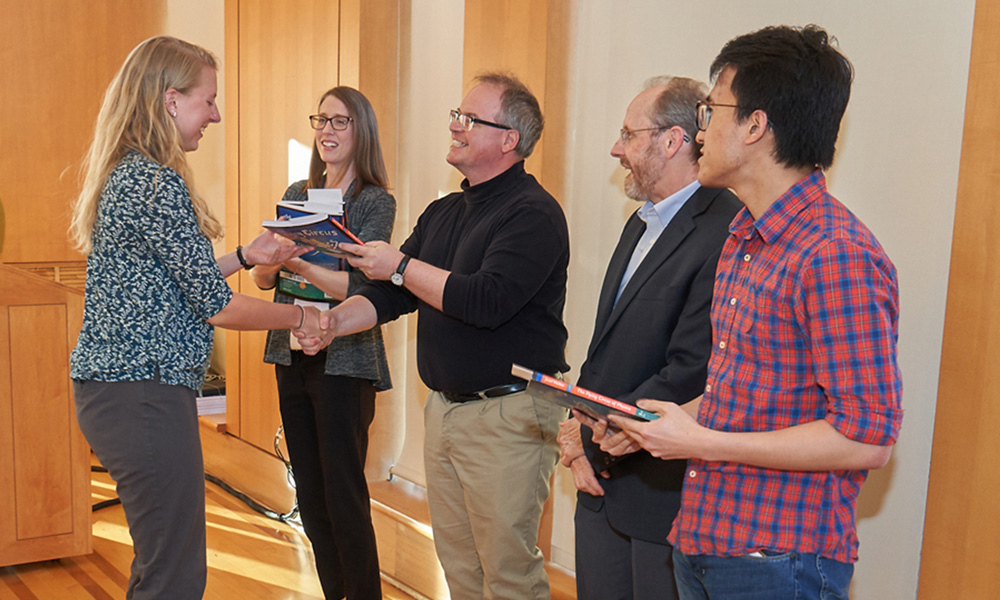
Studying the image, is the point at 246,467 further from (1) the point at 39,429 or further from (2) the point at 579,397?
(2) the point at 579,397

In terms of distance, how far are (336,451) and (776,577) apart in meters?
1.79

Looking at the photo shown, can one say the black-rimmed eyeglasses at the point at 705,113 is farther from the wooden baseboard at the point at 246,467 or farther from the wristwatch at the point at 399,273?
the wooden baseboard at the point at 246,467

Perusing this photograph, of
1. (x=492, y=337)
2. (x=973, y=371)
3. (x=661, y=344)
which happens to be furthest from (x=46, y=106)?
(x=973, y=371)

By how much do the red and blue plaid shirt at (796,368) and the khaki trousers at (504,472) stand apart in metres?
0.87

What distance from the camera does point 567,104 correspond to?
120 inches

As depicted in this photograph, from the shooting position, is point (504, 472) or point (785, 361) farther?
point (504, 472)

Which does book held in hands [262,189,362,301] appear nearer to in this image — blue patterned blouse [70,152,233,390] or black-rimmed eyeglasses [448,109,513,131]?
blue patterned blouse [70,152,233,390]

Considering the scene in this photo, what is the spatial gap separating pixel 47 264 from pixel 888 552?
18.0 feet

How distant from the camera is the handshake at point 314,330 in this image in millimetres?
2436

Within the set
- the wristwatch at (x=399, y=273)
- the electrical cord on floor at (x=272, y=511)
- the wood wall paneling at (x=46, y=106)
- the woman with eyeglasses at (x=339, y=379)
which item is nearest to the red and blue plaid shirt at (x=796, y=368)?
the wristwatch at (x=399, y=273)

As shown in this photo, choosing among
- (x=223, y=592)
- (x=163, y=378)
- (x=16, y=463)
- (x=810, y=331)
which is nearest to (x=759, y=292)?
(x=810, y=331)

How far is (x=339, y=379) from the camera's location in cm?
280

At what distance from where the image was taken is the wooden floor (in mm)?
3344

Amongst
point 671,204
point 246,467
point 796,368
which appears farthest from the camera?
point 246,467
